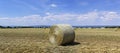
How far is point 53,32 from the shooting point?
53.6 ft

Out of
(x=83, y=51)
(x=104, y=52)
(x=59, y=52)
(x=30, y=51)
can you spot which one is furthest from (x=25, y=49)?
(x=104, y=52)

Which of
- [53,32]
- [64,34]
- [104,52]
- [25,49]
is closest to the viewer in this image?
[104,52]

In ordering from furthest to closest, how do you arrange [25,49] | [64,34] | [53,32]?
1. [53,32]
2. [64,34]
3. [25,49]

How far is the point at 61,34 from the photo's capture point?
50.1 ft

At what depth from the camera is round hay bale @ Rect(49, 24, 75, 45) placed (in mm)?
15210

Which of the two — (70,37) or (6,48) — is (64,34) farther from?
(6,48)

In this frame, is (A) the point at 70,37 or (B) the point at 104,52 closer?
(B) the point at 104,52

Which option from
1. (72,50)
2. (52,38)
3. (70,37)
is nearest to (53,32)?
(52,38)

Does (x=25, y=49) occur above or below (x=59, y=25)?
below

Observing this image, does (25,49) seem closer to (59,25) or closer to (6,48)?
(6,48)

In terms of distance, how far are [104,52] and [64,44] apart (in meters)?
3.94

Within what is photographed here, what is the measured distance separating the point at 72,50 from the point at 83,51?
30.8 inches

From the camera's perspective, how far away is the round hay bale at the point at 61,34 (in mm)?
15210

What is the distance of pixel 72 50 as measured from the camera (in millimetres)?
12883
